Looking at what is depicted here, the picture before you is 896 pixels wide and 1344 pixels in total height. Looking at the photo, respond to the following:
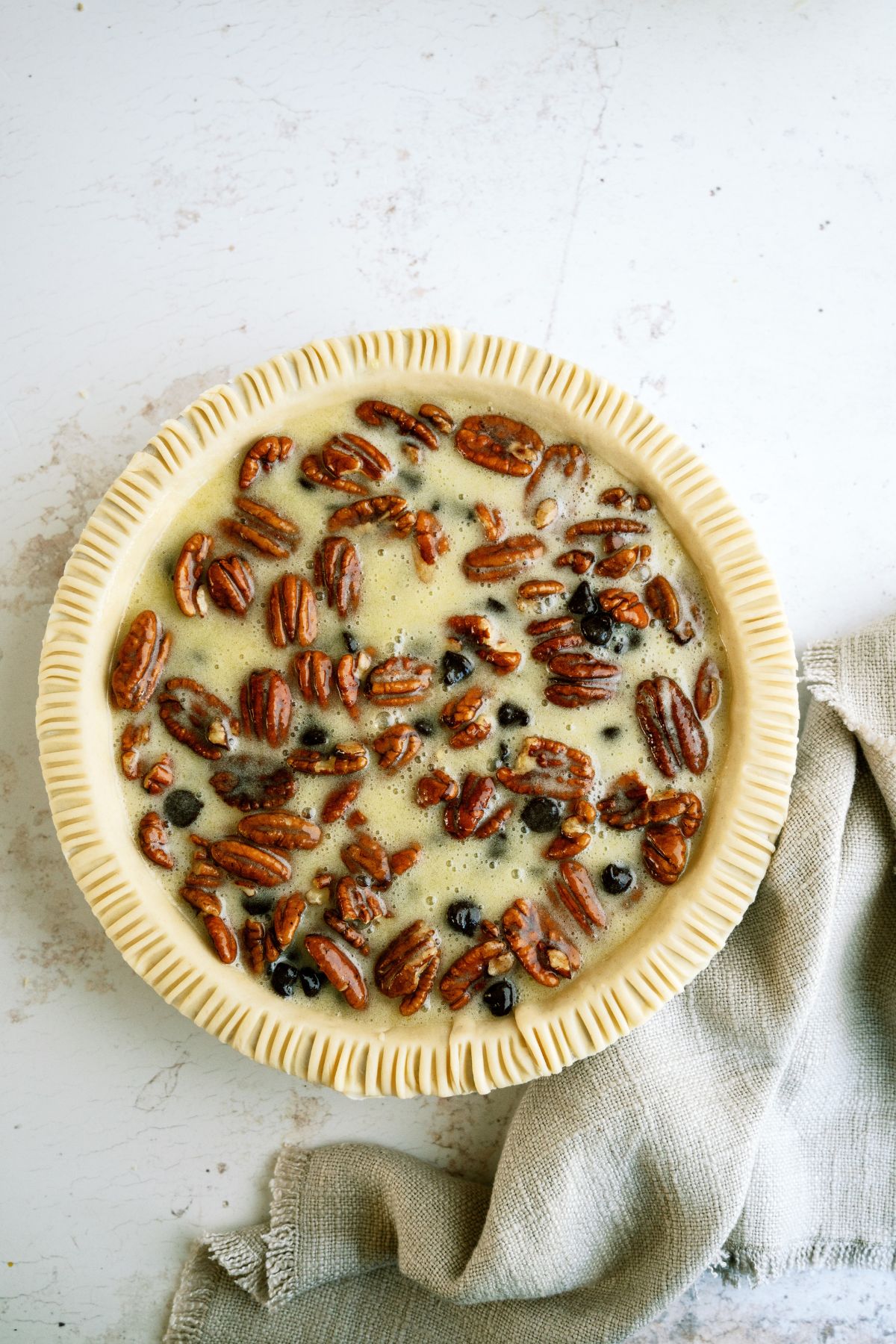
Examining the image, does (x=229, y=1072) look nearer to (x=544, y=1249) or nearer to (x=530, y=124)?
(x=544, y=1249)

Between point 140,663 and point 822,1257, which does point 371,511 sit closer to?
point 140,663

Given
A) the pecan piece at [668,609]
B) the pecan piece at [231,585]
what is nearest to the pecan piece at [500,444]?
the pecan piece at [668,609]

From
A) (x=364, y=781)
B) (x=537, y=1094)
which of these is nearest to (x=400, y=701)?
(x=364, y=781)

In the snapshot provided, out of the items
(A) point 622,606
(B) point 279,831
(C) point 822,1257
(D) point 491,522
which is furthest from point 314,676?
(C) point 822,1257

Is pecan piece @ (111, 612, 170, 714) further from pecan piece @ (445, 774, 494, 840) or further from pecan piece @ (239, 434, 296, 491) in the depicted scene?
pecan piece @ (445, 774, 494, 840)

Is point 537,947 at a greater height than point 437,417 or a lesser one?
lesser

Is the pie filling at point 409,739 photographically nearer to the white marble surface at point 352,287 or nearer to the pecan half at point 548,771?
the pecan half at point 548,771

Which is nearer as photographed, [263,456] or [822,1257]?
[263,456]
